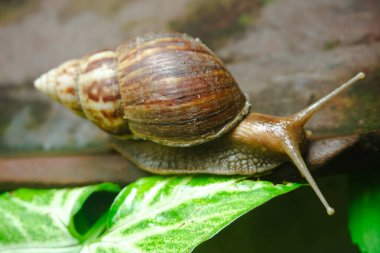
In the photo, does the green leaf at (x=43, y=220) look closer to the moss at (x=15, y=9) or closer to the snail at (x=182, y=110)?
the snail at (x=182, y=110)

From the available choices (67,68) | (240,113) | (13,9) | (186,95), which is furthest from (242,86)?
(13,9)

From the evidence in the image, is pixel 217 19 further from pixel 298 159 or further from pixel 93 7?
pixel 298 159

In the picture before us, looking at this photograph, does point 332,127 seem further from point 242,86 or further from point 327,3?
point 327,3

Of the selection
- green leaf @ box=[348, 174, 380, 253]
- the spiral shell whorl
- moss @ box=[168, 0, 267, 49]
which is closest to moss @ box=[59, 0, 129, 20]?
moss @ box=[168, 0, 267, 49]

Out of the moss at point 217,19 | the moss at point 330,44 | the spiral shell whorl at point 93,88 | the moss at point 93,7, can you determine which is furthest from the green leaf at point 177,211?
the moss at point 93,7

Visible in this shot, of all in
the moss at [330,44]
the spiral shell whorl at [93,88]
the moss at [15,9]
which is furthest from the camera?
the moss at [15,9]

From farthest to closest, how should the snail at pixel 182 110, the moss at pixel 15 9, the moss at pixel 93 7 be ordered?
the moss at pixel 15 9
the moss at pixel 93 7
the snail at pixel 182 110
